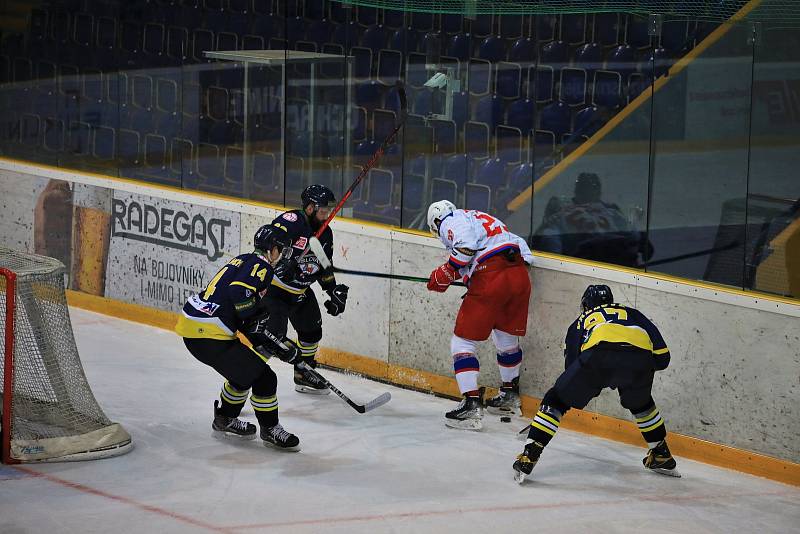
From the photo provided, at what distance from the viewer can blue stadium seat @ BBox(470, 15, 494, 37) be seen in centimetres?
732

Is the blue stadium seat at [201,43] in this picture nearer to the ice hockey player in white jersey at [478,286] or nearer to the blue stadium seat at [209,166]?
the blue stadium seat at [209,166]

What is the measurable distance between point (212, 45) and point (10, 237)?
213 cm

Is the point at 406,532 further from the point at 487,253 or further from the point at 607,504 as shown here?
the point at 487,253

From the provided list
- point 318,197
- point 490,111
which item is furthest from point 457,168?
point 318,197

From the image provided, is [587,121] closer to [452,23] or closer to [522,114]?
[522,114]

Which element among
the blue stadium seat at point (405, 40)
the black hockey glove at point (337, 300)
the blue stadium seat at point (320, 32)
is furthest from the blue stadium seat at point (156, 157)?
the black hockey glove at point (337, 300)

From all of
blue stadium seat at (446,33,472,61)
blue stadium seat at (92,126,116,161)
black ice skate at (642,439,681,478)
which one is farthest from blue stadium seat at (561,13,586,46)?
blue stadium seat at (92,126,116,161)

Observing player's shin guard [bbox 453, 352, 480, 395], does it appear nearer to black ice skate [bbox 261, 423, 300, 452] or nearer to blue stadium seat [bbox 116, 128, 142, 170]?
black ice skate [bbox 261, 423, 300, 452]

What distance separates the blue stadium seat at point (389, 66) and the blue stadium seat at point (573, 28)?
102cm

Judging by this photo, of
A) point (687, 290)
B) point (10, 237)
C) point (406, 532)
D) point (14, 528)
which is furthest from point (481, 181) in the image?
point (10, 237)

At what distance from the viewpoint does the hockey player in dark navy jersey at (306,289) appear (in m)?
7.06

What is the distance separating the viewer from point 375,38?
7844 mm

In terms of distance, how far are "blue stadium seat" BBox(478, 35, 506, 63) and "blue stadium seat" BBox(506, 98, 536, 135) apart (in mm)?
263

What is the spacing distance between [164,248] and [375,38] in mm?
1986
